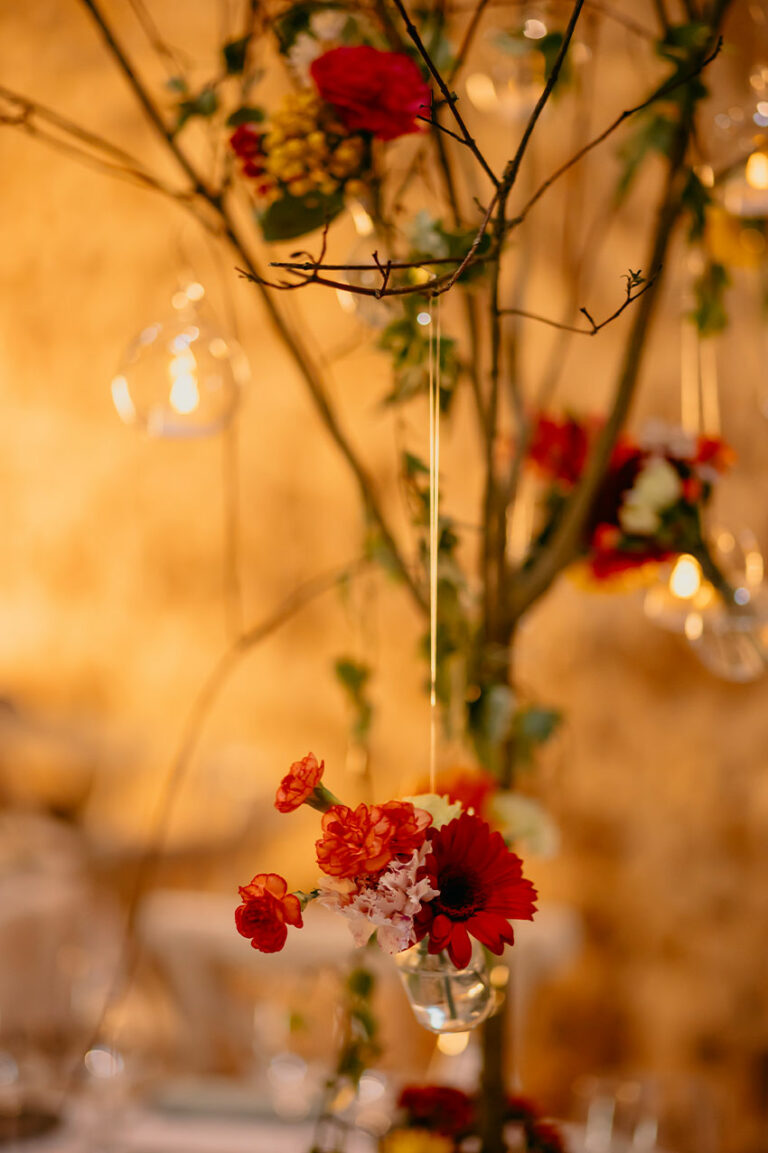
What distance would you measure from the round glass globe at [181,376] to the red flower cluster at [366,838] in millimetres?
665

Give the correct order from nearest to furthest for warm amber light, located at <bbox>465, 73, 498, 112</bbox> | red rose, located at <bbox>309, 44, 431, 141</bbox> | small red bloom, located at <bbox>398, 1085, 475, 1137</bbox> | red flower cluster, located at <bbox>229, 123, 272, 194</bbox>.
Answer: red rose, located at <bbox>309, 44, 431, 141</bbox> → red flower cluster, located at <bbox>229, 123, 272, 194</bbox> → small red bloom, located at <bbox>398, 1085, 475, 1137</bbox> → warm amber light, located at <bbox>465, 73, 498, 112</bbox>

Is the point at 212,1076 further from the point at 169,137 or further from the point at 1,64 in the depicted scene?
the point at 1,64

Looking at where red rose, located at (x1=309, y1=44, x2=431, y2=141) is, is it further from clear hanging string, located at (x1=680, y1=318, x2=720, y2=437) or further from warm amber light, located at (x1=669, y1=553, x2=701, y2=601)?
clear hanging string, located at (x1=680, y1=318, x2=720, y2=437)

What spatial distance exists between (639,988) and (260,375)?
5.39 ft

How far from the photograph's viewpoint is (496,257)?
2.32 feet

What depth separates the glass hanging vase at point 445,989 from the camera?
0.72 meters

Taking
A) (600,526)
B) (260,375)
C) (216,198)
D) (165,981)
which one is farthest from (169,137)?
(165,981)

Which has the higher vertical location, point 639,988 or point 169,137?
point 169,137

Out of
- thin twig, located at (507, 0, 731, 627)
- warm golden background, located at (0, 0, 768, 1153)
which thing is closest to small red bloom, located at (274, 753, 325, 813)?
thin twig, located at (507, 0, 731, 627)

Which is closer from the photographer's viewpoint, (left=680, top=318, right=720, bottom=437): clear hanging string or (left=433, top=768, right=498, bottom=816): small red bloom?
(left=433, top=768, right=498, bottom=816): small red bloom

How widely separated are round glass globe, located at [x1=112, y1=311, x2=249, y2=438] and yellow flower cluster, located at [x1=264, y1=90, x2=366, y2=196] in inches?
10.7

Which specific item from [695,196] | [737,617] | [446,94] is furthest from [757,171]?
[446,94]

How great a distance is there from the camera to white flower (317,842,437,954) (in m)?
0.56

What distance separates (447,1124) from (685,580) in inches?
24.5
